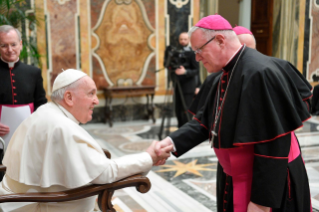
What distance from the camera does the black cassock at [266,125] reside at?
5.63 feet

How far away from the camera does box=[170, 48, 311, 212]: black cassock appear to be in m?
1.71

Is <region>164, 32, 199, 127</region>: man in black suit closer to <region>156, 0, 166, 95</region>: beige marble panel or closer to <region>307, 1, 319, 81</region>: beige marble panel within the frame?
<region>156, 0, 166, 95</region>: beige marble panel

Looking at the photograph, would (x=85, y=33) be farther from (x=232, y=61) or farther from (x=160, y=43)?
(x=232, y=61)

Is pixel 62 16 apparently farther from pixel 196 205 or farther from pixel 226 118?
pixel 226 118

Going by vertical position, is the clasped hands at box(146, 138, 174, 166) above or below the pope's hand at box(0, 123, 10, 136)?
above

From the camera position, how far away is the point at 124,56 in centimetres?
827

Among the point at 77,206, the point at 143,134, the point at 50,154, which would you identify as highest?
the point at 50,154

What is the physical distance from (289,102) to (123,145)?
4.55m

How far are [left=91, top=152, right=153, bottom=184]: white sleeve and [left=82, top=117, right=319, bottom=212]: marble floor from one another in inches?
58.1

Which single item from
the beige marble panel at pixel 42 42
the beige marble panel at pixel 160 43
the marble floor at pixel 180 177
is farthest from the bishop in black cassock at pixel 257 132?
the beige marble panel at pixel 160 43

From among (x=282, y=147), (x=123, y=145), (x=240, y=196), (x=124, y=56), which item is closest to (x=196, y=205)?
(x=240, y=196)

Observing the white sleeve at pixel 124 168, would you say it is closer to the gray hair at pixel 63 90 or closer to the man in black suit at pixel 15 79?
the gray hair at pixel 63 90

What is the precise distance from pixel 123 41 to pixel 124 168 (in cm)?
646

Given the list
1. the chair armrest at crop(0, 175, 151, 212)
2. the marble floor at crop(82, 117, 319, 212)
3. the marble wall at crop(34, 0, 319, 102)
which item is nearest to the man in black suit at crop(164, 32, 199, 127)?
the marble floor at crop(82, 117, 319, 212)
